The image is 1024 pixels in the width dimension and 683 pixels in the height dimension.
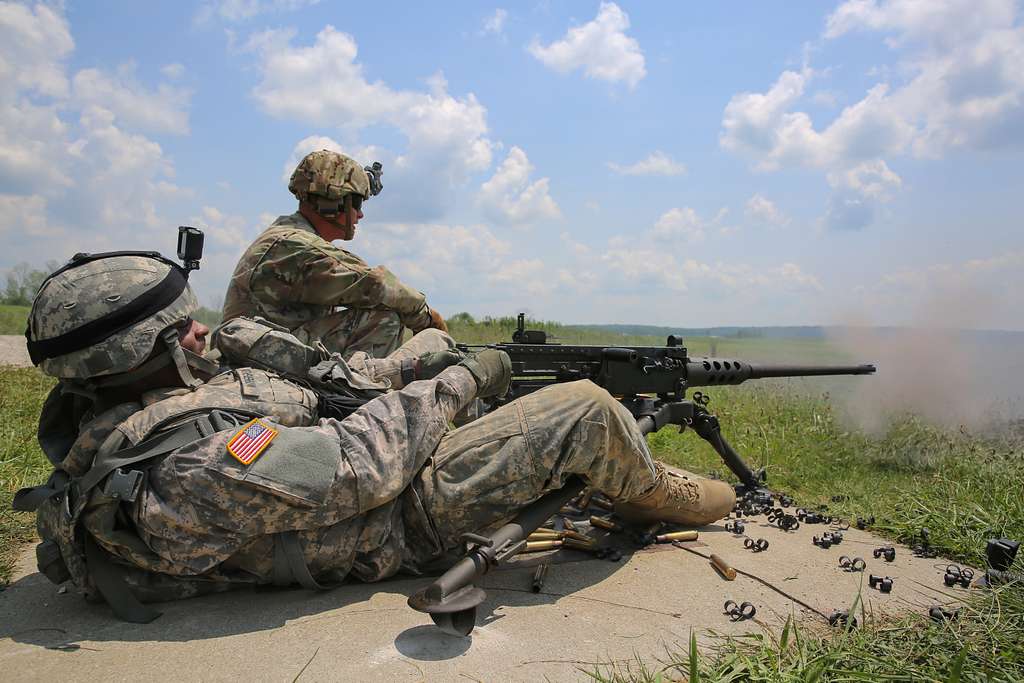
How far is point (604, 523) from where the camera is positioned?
398 centimetres

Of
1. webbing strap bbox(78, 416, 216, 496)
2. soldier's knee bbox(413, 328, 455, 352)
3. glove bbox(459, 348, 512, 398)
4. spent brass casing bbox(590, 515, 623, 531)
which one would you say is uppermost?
soldier's knee bbox(413, 328, 455, 352)

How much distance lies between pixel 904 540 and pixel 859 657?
2157mm

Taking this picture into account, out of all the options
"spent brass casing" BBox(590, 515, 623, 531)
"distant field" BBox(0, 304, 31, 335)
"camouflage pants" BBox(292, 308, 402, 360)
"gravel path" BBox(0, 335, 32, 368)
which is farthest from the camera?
"distant field" BBox(0, 304, 31, 335)

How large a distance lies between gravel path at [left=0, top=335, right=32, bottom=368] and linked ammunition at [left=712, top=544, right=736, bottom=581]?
A: 1089 cm

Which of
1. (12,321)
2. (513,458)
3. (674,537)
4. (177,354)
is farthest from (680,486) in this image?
(12,321)

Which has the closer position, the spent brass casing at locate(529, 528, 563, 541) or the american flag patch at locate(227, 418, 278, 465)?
the american flag patch at locate(227, 418, 278, 465)

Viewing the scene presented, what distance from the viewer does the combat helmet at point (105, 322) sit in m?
2.50

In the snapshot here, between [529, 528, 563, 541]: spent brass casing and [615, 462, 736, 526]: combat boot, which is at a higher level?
[615, 462, 736, 526]: combat boot

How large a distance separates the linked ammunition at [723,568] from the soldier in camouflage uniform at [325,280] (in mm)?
2576

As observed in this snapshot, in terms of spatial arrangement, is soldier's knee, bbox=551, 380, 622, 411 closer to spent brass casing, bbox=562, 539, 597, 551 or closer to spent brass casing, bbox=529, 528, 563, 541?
spent brass casing, bbox=562, 539, 597, 551

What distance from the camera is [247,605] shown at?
2758 millimetres

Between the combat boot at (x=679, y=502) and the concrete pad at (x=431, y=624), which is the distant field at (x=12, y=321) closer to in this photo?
the concrete pad at (x=431, y=624)

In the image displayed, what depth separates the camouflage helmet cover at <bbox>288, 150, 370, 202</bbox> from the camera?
470 cm

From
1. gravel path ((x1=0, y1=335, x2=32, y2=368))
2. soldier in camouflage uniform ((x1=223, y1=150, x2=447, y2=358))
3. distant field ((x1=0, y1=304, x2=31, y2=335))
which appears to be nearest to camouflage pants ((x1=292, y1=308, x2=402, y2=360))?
soldier in camouflage uniform ((x1=223, y1=150, x2=447, y2=358))
